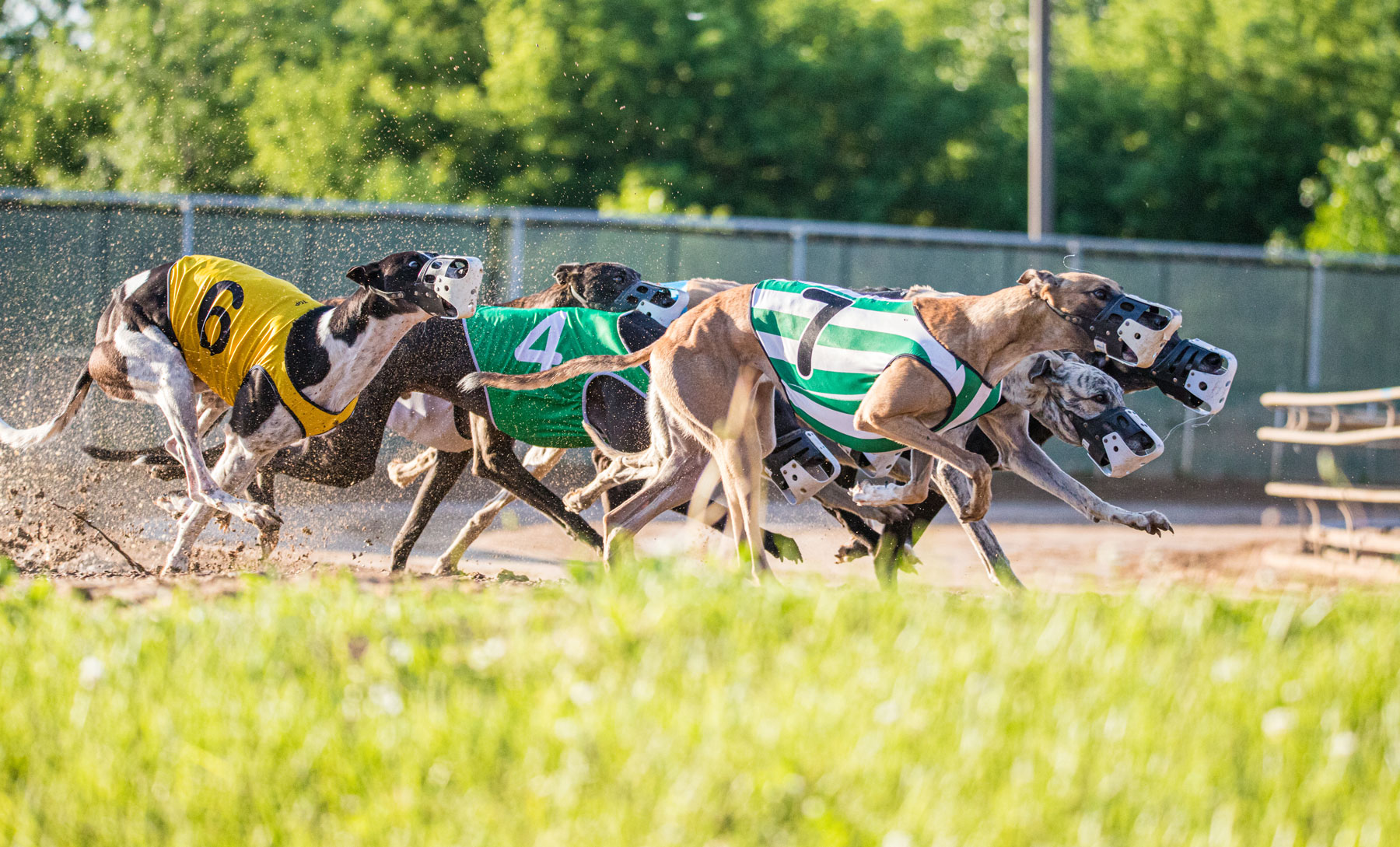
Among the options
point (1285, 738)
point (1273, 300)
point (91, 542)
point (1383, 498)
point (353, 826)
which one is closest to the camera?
point (353, 826)

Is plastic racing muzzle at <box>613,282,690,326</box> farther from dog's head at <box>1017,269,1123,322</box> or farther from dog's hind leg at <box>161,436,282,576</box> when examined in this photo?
dog's head at <box>1017,269,1123,322</box>

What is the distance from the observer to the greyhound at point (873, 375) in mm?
4793

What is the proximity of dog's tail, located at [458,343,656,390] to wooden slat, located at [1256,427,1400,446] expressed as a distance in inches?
214

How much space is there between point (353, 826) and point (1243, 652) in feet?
5.97

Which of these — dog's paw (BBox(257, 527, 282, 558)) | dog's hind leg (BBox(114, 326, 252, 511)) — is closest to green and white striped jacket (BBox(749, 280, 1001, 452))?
dog's hind leg (BBox(114, 326, 252, 511))

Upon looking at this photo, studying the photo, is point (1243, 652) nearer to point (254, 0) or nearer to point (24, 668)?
point (24, 668)

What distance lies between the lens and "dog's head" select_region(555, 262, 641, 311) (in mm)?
6539

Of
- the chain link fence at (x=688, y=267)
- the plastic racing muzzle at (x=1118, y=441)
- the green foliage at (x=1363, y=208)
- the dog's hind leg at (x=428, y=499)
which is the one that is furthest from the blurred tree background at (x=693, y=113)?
the plastic racing muzzle at (x=1118, y=441)

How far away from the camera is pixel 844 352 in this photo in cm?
507

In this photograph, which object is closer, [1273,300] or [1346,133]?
[1273,300]

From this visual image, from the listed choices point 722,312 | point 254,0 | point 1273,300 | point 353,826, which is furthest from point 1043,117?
point 254,0

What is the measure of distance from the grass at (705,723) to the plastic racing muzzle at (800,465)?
7.37ft

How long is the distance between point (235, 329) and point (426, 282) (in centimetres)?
99

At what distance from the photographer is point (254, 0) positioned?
2630 cm
